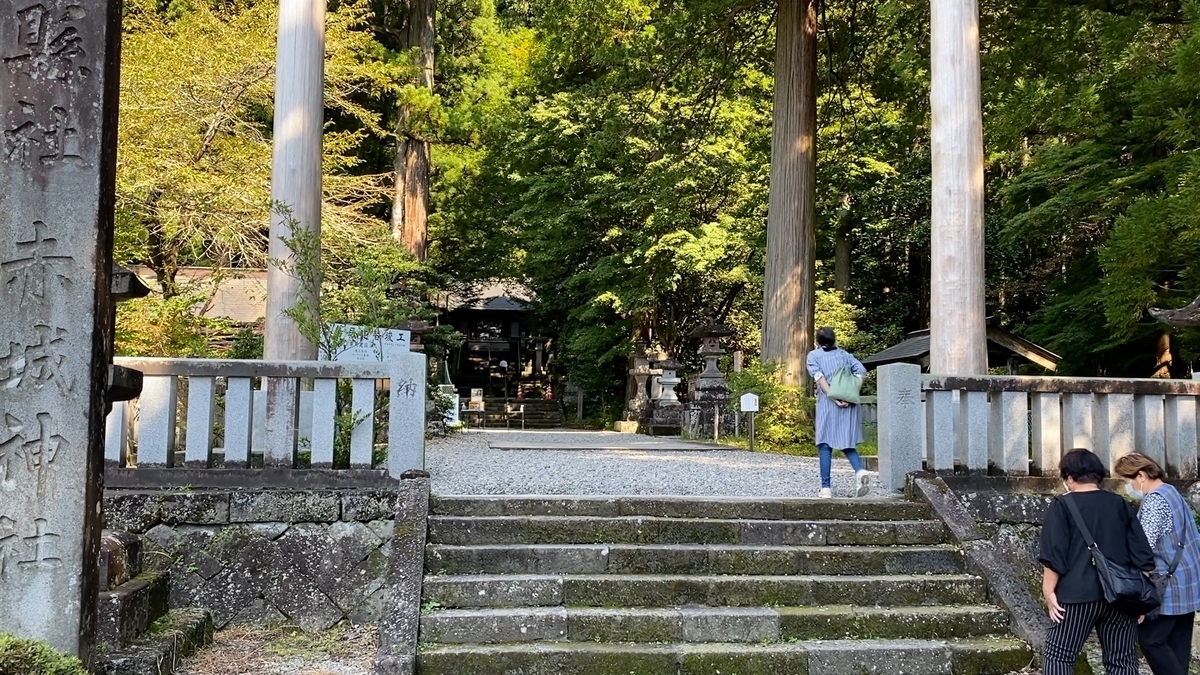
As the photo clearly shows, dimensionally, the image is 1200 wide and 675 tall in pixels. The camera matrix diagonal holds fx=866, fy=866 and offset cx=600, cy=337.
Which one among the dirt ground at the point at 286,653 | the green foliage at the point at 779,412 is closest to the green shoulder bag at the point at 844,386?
the dirt ground at the point at 286,653

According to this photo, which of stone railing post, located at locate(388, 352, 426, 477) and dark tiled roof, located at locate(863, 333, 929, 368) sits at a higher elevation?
dark tiled roof, located at locate(863, 333, 929, 368)

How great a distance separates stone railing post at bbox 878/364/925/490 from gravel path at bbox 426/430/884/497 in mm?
471

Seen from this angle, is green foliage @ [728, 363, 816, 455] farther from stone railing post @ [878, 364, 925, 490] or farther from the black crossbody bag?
the black crossbody bag

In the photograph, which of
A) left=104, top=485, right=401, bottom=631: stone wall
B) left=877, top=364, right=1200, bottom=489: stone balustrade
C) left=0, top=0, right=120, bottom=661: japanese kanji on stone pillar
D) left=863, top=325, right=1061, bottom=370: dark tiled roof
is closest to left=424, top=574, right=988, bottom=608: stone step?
left=104, top=485, right=401, bottom=631: stone wall

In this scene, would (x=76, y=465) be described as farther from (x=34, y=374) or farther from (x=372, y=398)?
(x=372, y=398)

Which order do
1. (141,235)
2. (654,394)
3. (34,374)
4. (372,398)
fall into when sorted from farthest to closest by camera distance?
(654,394) < (141,235) < (372,398) < (34,374)

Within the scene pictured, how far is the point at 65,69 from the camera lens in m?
3.27

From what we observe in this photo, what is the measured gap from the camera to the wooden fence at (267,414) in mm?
4852

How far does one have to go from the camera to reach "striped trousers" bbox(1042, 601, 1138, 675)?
131 inches

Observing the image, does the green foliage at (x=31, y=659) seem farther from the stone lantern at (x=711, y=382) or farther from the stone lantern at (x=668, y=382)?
the stone lantern at (x=668, y=382)

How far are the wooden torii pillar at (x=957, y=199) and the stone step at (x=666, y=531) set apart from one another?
2161 millimetres

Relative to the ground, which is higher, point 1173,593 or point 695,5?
point 695,5

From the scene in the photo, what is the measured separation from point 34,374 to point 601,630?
8.56 feet

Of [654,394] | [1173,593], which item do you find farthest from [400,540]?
[654,394]
